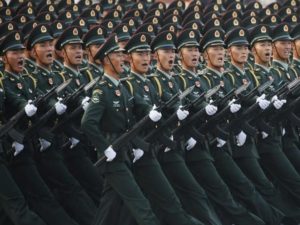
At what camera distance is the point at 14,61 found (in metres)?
14.1

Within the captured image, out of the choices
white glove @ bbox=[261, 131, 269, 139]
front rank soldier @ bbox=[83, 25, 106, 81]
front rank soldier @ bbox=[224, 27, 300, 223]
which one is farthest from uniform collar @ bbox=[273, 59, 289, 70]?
front rank soldier @ bbox=[83, 25, 106, 81]

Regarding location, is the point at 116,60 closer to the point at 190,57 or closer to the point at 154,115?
the point at 154,115

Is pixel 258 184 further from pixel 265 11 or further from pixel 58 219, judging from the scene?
pixel 265 11

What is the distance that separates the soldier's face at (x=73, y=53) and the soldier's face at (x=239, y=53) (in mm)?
1771

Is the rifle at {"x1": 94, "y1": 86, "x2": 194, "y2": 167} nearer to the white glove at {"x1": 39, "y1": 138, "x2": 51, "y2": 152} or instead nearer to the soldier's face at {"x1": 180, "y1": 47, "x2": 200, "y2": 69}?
the white glove at {"x1": 39, "y1": 138, "x2": 51, "y2": 152}

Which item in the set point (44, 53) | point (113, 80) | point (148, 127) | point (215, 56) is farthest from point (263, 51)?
point (113, 80)

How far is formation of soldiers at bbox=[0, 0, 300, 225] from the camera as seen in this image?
43.3 ft

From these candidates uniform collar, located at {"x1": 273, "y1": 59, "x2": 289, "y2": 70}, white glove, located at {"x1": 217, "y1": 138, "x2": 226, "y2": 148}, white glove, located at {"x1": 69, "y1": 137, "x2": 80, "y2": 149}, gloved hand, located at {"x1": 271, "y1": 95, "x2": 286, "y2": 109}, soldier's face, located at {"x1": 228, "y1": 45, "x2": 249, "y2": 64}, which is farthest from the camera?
uniform collar, located at {"x1": 273, "y1": 59, "x2": 289, "y2": 70}

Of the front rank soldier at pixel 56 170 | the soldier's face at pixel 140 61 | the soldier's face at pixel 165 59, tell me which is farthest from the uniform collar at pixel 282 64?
the front rank soldier at pixel 56 170

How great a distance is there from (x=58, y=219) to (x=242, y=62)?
9.84 ft

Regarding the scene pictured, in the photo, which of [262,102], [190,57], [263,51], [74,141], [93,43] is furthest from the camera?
[263,51]

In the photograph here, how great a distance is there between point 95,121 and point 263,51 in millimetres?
3619

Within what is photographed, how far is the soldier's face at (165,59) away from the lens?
14406 millimetres

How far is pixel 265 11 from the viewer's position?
19891mm
